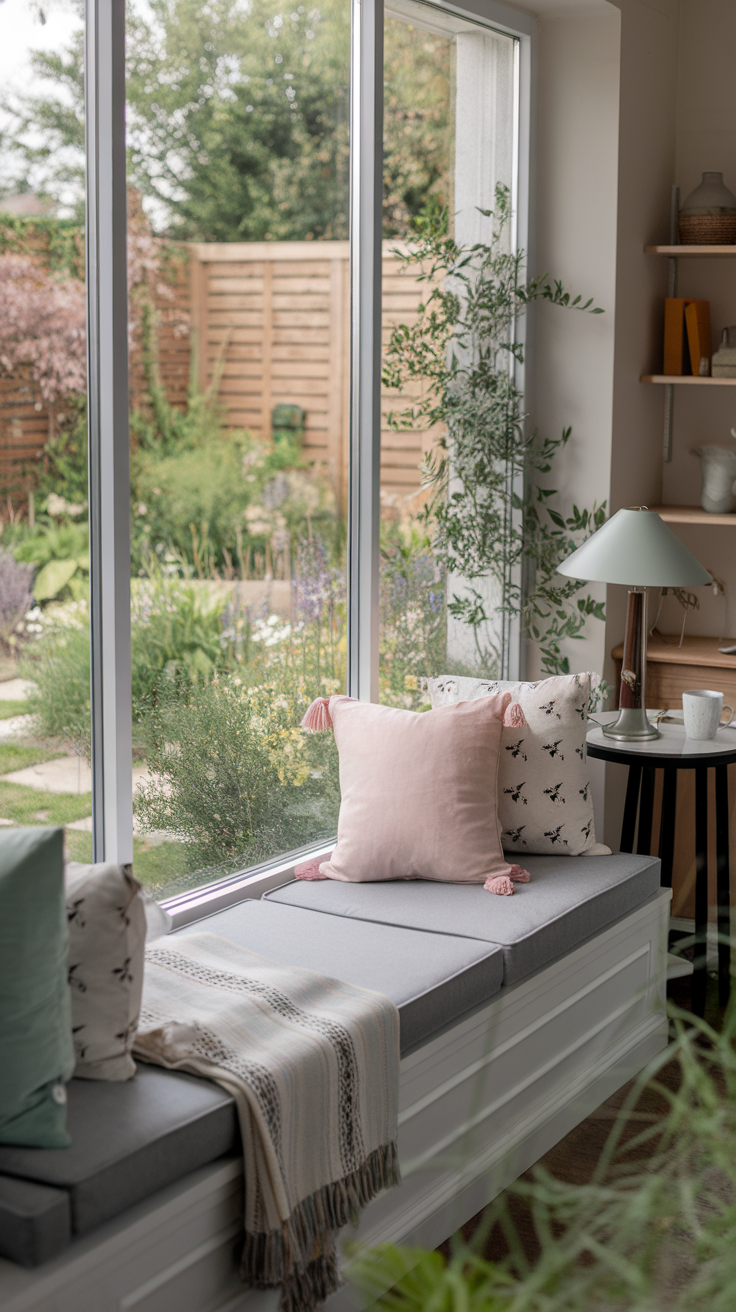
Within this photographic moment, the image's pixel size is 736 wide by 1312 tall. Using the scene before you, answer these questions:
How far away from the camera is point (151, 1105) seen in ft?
5.67

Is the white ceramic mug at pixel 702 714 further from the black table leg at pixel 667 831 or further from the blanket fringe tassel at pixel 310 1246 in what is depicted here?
the blanket fringe tassel at pixel 310 1246

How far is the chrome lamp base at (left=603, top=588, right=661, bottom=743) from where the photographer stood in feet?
10.7

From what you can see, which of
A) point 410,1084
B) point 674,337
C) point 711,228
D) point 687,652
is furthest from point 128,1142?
point 711,228

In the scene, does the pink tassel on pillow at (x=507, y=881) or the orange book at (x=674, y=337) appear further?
the orange book at (x=674, y=337)

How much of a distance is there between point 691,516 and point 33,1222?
2.87 meters

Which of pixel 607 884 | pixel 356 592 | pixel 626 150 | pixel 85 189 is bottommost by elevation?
pixel 607 884

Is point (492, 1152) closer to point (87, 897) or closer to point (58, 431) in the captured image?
point (87, 897)

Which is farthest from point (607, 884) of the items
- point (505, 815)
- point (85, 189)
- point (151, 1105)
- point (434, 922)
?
point (85, 189)

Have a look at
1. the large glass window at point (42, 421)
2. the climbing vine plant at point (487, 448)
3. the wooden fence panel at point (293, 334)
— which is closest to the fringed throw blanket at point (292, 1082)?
the large glass window at point (42, 421)

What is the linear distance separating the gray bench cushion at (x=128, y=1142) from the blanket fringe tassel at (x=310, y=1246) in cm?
14

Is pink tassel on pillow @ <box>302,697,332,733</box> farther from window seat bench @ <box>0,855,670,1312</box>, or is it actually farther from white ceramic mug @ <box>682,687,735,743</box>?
white ceramic mug @ <box>682,687,735,743</box>

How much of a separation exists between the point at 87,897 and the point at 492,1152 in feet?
3.65

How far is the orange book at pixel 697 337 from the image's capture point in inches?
149

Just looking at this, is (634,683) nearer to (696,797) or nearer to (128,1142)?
(696,797)
